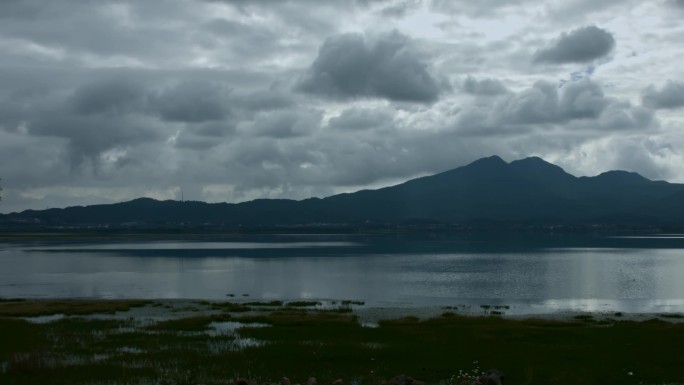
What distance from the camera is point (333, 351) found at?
3841 centimetres

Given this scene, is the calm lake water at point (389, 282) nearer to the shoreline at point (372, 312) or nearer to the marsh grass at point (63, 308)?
the shoreline at point (372, 312)

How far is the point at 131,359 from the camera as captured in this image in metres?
36.4

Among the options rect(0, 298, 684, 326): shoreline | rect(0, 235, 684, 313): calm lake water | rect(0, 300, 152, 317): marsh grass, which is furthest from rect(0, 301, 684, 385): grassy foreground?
rect(0, 235, 684, 313): calm lake water

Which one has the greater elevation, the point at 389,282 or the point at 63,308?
the point at 63,308

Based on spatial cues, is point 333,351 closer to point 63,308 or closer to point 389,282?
point 63,308

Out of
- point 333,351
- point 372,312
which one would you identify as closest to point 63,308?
point 372,312

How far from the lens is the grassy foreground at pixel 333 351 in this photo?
3162 centimetres

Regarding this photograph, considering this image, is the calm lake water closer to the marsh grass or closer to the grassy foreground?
the marsh grass

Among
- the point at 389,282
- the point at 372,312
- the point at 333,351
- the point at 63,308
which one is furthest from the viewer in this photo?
the point at 389,282

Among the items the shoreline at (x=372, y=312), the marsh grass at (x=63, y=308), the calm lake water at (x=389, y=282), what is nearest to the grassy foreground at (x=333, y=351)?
the shoreline at (x=372, y=312)

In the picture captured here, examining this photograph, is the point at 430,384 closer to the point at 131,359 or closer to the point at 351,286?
the point at 131,359

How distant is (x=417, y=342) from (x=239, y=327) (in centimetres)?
1712

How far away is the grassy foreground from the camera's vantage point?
31.6 metres

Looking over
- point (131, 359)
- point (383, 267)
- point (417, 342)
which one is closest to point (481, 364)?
point (417, 342)
